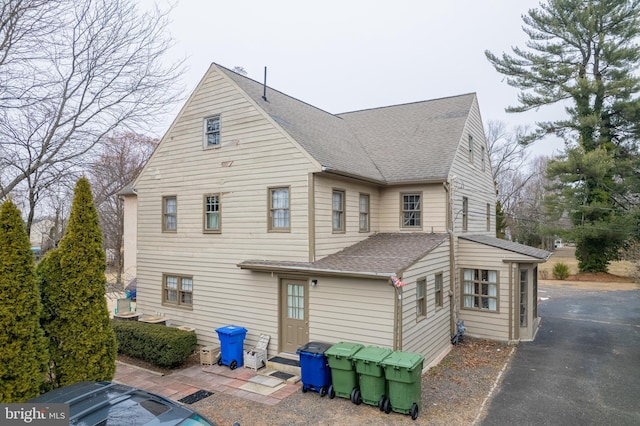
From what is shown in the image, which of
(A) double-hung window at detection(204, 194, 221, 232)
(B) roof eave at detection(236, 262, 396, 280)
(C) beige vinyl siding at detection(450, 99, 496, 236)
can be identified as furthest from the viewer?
(C) beige vinyl siding at detection(450, 99, 496, 236)

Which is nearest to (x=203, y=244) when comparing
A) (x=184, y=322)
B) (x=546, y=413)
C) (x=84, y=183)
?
(x=184, y=322)

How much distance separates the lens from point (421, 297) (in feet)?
36.0

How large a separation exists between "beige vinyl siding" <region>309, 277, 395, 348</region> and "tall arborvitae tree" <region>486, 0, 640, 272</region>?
914 inches

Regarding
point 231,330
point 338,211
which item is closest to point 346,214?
point 338,211

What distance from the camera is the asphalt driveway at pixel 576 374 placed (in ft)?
25.5

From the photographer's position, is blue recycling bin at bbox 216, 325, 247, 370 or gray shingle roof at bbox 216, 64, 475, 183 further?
gray shingle roof at bbox 216, 64, 475, 183

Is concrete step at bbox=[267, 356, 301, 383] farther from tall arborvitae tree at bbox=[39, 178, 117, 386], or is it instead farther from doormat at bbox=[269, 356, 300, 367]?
tall arborvitae tree at bbox=[39, 178, 117, 386]

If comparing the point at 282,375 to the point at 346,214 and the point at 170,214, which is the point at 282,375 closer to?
the point at 346,214

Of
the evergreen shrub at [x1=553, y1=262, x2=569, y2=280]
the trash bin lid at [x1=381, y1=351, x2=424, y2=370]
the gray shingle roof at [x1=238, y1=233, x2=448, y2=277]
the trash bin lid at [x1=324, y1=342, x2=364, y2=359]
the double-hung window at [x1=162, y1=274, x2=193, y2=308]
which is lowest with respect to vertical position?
the evergreen shrub at [x1=553, y1=262, x2=569, y2=280]

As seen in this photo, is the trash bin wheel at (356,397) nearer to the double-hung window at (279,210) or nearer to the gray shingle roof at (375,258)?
the gray shingle roof at (375,258)

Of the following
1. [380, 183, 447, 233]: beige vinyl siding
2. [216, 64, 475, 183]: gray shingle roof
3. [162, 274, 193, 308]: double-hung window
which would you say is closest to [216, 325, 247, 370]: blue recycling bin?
[162, 274, 193, 308]: double-hung window

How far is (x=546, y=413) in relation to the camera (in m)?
7.84

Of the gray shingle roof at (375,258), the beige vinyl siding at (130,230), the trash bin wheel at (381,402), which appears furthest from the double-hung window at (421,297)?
the beige vinyl siding at (130,230)

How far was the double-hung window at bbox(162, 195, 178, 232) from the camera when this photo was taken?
13.9 m
